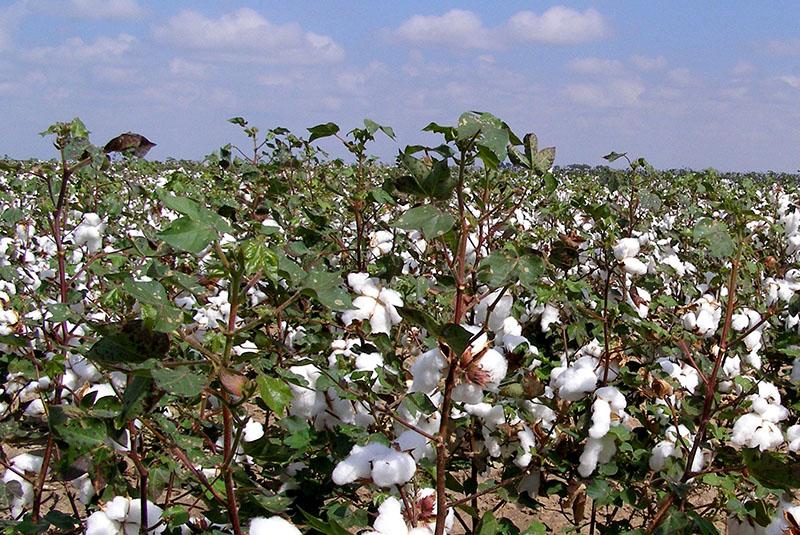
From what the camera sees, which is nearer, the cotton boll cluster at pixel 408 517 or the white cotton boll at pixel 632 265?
the cotton boll cluster at pixel 408 517

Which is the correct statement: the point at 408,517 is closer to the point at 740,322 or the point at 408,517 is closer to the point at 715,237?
the point at 715,237

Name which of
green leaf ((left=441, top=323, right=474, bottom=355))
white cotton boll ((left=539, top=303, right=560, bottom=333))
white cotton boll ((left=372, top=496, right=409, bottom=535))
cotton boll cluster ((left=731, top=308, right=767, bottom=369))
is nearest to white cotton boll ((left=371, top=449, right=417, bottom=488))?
white cotton boll ((left=372, top=496, right=409, bottom=535))

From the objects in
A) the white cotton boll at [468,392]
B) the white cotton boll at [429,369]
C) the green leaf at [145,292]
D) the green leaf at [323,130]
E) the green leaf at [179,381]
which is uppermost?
the green leaf at [323,130]

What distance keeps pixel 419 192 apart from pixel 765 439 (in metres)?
1.12

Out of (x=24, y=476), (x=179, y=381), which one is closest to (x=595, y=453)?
(x=179, y=381)

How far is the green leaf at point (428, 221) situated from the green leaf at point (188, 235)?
0.26m

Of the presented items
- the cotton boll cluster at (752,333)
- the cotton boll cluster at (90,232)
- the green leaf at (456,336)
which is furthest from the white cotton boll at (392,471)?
the cotton boll cluster at (90,232)

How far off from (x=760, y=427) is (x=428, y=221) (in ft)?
3.81

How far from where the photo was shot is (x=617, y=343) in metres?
2.18

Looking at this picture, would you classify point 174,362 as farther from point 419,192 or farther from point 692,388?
point 692,388

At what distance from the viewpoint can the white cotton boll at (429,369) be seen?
4.11 feet

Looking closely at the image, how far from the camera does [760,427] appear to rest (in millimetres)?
1801

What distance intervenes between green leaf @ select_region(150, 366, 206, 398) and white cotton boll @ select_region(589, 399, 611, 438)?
38.0 inches

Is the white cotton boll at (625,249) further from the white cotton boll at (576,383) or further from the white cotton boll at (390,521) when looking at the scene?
the white cotton boll at (390,521)
